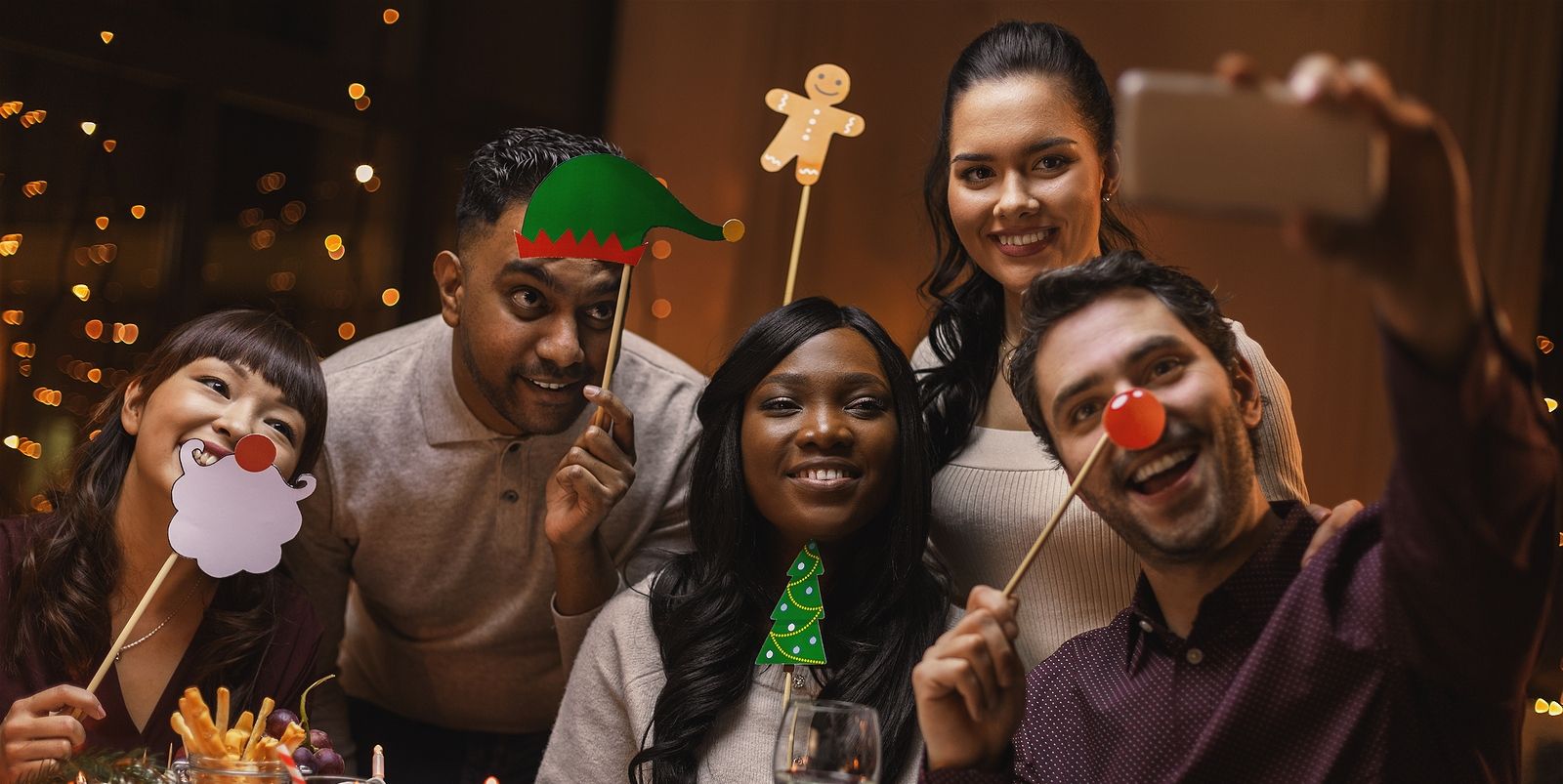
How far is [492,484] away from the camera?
253 cm

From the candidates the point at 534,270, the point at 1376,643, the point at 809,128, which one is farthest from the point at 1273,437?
the point at 534,270

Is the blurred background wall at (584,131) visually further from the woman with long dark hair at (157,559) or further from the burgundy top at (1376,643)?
the burgundy top at (1376,643)

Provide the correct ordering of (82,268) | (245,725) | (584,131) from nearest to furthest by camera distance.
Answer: (245,725)
(82,268)
(584,131)

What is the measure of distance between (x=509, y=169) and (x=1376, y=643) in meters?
1.51

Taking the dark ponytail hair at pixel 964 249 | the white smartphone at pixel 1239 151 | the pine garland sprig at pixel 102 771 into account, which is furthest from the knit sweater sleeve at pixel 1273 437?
the pine garland sprig at pixel 102 771

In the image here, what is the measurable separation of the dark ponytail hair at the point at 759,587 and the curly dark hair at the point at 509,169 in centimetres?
48

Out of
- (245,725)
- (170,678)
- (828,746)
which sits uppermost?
(828,746)

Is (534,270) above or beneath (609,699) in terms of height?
above

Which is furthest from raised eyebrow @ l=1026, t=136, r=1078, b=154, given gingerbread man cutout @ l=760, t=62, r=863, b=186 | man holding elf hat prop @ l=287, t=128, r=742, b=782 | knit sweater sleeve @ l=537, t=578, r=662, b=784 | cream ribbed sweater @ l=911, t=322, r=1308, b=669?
knit sweater sleeve @ l=537, t=578, r=662, b=784

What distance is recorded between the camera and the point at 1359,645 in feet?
4.73

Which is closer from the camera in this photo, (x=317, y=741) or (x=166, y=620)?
(x=317, y=741)

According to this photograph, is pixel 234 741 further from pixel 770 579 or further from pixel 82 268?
pixel 82 268

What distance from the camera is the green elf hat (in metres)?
2.13

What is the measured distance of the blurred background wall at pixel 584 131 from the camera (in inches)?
140
